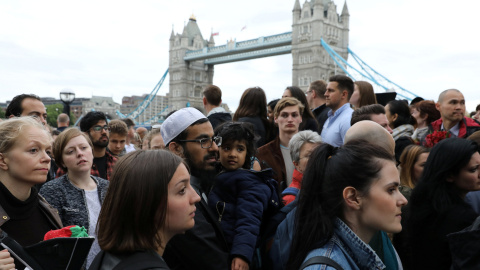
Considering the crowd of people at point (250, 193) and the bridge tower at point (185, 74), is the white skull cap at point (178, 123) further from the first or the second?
the bridge tower at point (185, 74)

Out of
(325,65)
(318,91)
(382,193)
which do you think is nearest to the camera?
(382,193)

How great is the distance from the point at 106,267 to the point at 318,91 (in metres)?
4.57

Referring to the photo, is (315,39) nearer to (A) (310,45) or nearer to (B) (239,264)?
(A) (310,45)

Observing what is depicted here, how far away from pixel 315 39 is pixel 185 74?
2476cm

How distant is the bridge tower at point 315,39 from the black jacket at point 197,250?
4788cm

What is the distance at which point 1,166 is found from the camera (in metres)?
2.30

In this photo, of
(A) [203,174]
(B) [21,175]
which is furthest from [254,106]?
(B) [21,175]

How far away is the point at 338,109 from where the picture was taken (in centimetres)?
435

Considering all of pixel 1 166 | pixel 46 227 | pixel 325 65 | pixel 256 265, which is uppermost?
pixel 325 65

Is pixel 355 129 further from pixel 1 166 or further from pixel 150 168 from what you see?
pixel 1 166

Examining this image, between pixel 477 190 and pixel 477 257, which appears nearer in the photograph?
pixel 477 257

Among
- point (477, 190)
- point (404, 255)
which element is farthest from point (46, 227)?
point (477, 190)

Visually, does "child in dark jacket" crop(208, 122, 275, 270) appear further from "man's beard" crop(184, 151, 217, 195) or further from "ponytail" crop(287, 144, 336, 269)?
"ponytail" crop(287, 144, 336, 269)

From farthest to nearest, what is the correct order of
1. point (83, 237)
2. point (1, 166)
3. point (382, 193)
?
point (1, 166) < point (83, 237) < point (382, 193)
